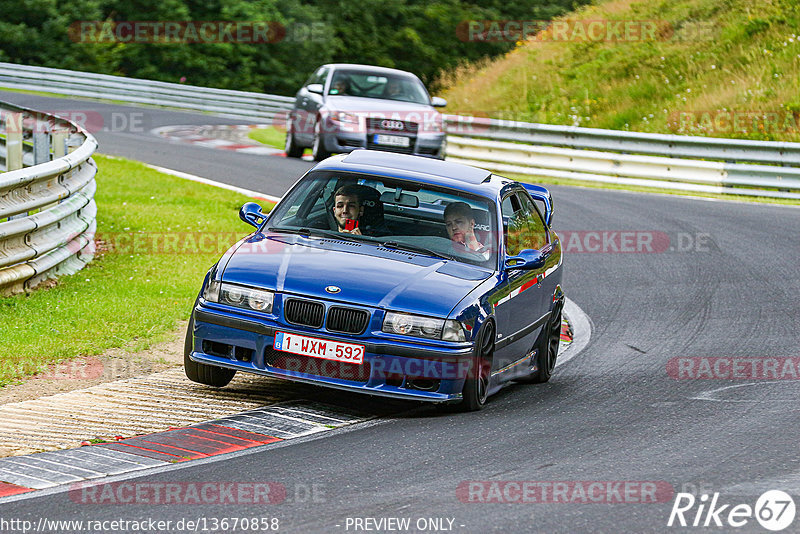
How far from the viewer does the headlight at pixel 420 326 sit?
743cm

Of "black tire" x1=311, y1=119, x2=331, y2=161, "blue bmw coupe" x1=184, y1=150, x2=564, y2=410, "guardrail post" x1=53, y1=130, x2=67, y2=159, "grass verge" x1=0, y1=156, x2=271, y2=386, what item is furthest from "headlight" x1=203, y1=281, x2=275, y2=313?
"black tire" x1=311, y1=119, x2=331, y2=161

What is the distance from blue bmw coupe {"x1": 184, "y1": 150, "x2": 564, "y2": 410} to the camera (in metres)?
7.44

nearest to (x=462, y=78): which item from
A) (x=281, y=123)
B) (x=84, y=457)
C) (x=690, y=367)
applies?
(x=281, y=123)

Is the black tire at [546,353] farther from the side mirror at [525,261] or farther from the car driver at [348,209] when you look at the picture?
the car driver at [348,209]

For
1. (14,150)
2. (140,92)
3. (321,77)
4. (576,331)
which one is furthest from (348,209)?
(140,92)

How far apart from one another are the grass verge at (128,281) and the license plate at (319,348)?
197 cm

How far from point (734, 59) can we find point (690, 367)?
2218 centimetres

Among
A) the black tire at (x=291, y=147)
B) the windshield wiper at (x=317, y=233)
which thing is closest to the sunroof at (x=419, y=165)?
the windshield wiper at (x=317, y=233)

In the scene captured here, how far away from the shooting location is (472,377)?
7.66 metres

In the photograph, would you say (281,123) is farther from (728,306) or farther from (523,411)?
(523,411)

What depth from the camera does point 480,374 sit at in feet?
25.6

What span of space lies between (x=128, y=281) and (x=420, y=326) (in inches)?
196

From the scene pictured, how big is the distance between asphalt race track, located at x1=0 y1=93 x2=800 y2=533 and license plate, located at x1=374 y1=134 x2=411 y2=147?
7778 millimetres

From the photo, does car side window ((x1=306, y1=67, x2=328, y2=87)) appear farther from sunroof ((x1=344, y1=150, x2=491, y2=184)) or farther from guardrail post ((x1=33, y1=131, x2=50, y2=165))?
sunroof ((x1=344, y1=150, x2=491, y2=184))
